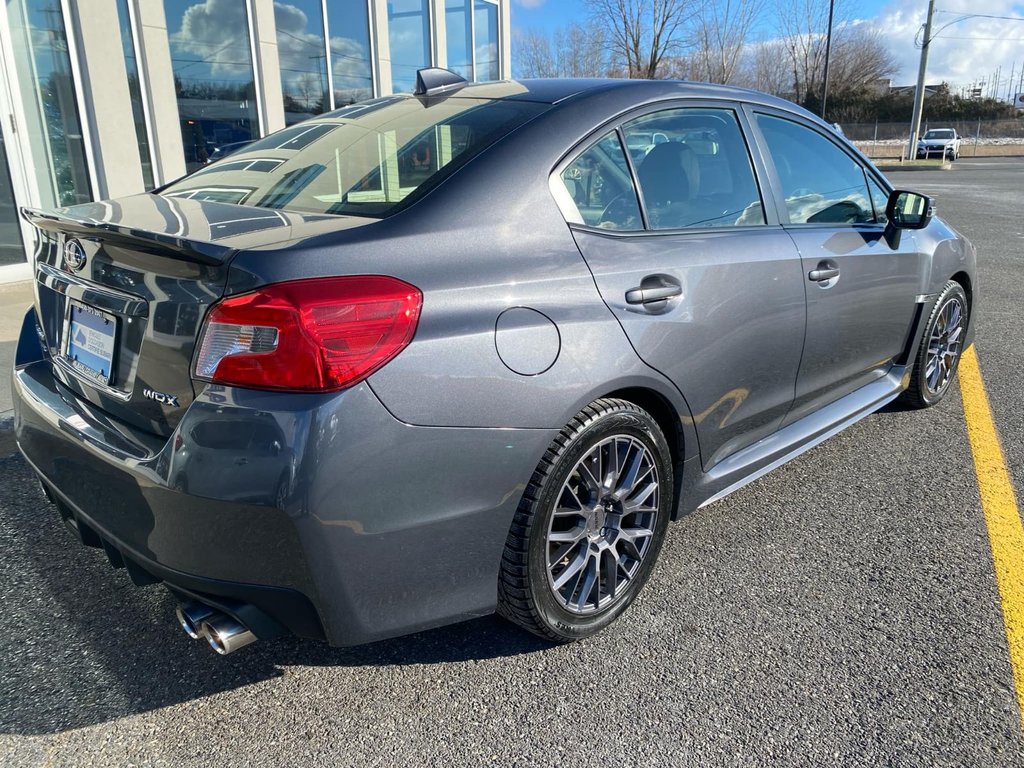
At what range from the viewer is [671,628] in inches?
98.6

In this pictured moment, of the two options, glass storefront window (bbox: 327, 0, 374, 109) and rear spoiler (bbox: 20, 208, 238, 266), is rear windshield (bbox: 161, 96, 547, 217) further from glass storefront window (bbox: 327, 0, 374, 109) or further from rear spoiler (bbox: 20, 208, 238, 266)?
glass storefront window (bbox: 327, 0, 374, 109)

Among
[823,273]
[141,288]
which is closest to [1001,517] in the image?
[823,273]

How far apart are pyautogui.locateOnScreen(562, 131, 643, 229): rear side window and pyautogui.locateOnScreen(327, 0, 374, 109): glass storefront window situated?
9.15 m

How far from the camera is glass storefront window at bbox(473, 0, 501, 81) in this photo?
525 inches

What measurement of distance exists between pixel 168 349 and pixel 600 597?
1.45m

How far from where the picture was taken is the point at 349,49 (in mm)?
10844

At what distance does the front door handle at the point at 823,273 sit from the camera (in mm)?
3080

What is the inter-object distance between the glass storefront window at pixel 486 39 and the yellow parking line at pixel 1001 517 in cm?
1091

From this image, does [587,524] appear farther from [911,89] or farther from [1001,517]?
[911,89]

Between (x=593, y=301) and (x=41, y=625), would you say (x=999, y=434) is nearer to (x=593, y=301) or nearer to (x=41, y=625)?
(x=593, y=301)

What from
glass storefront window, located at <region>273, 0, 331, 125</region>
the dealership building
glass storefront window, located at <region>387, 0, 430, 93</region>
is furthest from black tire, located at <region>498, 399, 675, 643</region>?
glass storefront window, located at <region>387, 0, 430, 93</region>

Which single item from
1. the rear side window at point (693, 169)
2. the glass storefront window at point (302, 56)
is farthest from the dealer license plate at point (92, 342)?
the glass storefront window at point (302, 56)

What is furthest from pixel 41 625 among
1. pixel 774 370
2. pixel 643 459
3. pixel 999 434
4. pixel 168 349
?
pixel 999 434

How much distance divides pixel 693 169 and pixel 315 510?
6.20 feet
